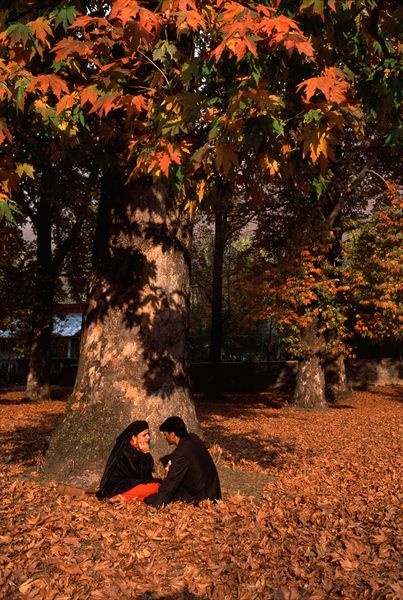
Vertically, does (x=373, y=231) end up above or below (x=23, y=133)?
above

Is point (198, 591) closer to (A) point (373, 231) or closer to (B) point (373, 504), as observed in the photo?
(B) point (373, 504)

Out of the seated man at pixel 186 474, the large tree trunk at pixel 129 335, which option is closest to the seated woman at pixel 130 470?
the seated man at pixel 186 474

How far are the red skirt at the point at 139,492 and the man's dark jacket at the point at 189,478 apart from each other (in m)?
0.12

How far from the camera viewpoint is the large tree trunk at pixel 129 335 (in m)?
9.02

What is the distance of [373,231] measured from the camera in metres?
21.1

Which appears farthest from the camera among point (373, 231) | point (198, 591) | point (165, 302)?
point (373, 231)

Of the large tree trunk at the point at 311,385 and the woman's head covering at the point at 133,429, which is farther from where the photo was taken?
the large tree trunk at the point at 311,385

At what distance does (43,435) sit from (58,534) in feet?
25.2

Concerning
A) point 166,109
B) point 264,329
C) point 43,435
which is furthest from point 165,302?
point 264,329

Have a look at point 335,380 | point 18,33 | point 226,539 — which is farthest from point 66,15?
point 335,380

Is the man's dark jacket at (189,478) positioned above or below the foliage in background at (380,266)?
below

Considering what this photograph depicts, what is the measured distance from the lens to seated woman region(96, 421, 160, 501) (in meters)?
7.91

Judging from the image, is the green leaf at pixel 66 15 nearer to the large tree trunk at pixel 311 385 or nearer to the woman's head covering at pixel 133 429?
the woman's head covering at pixel 133 429

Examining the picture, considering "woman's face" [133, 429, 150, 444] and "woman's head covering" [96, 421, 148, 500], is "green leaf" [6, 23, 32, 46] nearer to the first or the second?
"woman's head covering" [96, 421, 148, 500]
